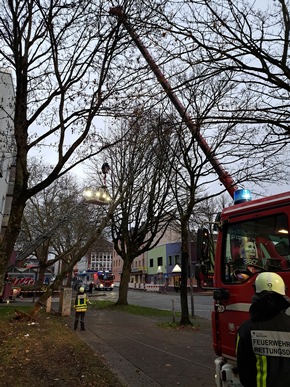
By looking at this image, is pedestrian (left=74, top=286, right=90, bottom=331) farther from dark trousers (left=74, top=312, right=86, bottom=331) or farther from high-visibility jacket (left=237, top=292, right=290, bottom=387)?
high-visibility jacket (left=237, top=292, right=290, bottom=387)

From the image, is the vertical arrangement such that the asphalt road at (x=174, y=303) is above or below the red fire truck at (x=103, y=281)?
below

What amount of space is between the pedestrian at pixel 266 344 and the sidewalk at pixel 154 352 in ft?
12.7

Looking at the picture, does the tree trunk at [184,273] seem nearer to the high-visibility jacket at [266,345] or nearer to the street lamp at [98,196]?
the street lamp at [98,196]

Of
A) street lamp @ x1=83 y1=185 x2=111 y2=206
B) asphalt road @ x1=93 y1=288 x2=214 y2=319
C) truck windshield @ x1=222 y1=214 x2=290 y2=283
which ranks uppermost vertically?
street lamp @ x1=83 y1=185 x2=111 y2=206

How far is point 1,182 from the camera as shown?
26.8 m

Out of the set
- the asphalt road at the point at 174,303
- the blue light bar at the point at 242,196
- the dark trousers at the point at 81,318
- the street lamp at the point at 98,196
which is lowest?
the asphalt road at the point at 174,303

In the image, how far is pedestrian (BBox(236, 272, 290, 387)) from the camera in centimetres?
236

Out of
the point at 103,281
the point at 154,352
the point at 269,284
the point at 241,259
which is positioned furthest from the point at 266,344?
the point at 103,281

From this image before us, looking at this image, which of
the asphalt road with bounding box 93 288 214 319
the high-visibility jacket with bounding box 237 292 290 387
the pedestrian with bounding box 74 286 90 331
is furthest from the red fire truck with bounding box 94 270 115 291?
the high-visibility jacket with bounding box 237 292 290 387

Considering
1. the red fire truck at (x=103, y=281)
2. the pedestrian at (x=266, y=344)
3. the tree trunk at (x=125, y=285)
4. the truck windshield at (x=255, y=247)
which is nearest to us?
the pedestrian at (x=266, y=344)

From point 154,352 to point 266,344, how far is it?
6.78 meters

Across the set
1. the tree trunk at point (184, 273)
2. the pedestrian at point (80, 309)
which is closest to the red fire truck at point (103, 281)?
the tree trunk at point (184, 273)

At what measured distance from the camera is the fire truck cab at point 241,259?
4.07 metres

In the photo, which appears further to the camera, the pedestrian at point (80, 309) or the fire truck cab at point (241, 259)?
the pedestrian at point (80, 309)
